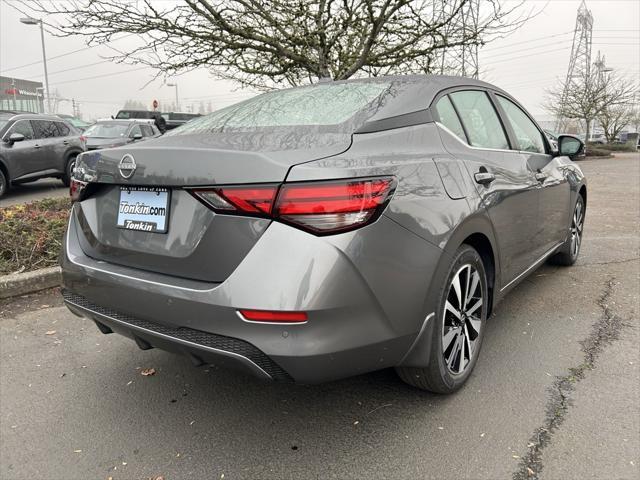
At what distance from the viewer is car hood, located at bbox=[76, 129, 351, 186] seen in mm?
1929

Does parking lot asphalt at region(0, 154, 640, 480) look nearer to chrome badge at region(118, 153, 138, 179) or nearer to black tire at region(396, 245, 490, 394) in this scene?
black tire at region(396, 245, 490, 394)

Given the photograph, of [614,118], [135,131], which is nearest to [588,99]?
[614,118]

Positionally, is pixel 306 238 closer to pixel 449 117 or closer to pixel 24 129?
pixel 449 117

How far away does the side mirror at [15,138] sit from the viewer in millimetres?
10198

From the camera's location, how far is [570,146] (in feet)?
13.8

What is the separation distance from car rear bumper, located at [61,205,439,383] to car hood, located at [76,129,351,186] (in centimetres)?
25

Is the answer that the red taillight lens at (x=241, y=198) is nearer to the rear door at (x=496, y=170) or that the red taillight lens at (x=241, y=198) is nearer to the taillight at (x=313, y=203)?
the taillight at (x=313, y=203)

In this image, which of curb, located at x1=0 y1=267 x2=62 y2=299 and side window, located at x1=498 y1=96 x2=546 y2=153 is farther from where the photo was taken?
curb, located at x1=0 y1=267 x2=62 y2=299

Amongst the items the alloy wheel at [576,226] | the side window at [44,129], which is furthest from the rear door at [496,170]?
the side window at [44,129]

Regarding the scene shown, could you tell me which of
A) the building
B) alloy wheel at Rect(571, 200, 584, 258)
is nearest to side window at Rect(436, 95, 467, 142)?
alloy wheel at Rect(571, 200, 584, 258)

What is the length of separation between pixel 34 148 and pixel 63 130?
1267mm

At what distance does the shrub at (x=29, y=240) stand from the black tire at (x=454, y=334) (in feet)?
12.3

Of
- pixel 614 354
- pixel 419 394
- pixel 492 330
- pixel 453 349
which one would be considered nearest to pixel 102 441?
pixel 419 394

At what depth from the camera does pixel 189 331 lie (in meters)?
2.04
